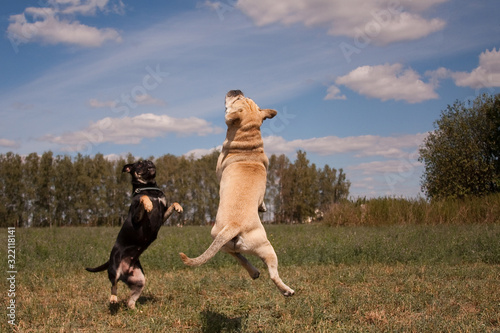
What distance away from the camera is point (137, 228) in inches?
243

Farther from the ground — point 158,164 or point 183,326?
point 158,164

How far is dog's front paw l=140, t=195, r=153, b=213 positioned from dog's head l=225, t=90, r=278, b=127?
2.16m

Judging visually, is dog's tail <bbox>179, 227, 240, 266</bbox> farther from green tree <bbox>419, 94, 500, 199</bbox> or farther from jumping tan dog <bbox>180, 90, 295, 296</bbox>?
green tree <bbox>419, 94, 500, 199</bbox>

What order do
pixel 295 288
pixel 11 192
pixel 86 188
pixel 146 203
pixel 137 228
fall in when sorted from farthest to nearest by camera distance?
pixel 86 188 < pixel 11 192 < pixel 295 288 < pixel 137 228 < pixel 146 203

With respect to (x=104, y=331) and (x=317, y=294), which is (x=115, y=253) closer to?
(x=104, y=331)

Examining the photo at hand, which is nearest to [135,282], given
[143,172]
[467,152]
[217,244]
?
[143,172]

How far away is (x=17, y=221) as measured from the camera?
36.6 m

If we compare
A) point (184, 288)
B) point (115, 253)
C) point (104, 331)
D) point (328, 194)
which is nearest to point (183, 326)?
point (104, 331)

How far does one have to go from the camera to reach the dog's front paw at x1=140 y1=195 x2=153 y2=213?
590 centimetres

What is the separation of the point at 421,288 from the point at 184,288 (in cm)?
444

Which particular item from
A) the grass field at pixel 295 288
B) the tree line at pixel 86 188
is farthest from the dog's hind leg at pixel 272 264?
the tree line at pixel 86 188

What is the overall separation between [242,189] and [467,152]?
90.9 ft

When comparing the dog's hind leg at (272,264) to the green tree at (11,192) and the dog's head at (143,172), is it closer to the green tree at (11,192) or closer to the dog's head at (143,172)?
the dog's head at (143,172)

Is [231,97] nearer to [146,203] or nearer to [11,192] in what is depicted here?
[146,203]
